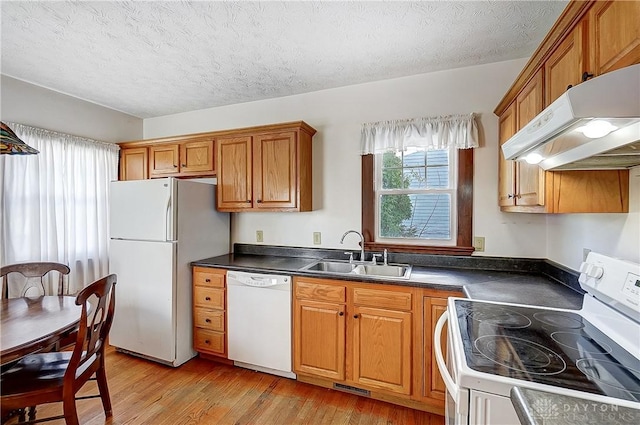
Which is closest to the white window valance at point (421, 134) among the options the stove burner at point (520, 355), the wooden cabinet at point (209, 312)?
the stove burner at point (520, 355)

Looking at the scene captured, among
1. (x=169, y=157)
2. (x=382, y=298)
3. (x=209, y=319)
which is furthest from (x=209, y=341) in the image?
(x=169, y=157)

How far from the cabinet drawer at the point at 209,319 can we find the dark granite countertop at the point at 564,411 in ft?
7.43

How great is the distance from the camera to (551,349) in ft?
3.36

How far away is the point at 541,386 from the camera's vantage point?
2.61 feet

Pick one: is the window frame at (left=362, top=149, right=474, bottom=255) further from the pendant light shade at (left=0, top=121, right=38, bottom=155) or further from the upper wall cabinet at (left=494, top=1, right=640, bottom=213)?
the pendant light shade at (left=0, top=121, right=38, bottom=155)

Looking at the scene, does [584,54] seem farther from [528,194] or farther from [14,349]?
[14,349]

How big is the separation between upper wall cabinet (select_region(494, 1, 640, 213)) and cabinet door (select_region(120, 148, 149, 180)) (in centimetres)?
342

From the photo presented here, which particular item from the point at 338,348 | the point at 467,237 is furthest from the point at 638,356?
the point at 338,348

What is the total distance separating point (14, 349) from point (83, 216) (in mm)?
1968

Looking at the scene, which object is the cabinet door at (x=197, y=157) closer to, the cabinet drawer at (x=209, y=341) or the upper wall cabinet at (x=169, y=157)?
the upper wall cabinet at (x=169, y=157)

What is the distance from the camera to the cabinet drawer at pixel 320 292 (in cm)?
208

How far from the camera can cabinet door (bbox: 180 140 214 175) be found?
113 inches

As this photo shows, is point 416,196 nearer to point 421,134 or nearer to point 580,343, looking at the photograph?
point 421,134

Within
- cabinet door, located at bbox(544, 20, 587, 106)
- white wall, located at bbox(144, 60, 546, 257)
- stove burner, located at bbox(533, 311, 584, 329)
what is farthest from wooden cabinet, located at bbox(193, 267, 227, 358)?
cabinet door, located at bbox(544, 20, 587, 106)
